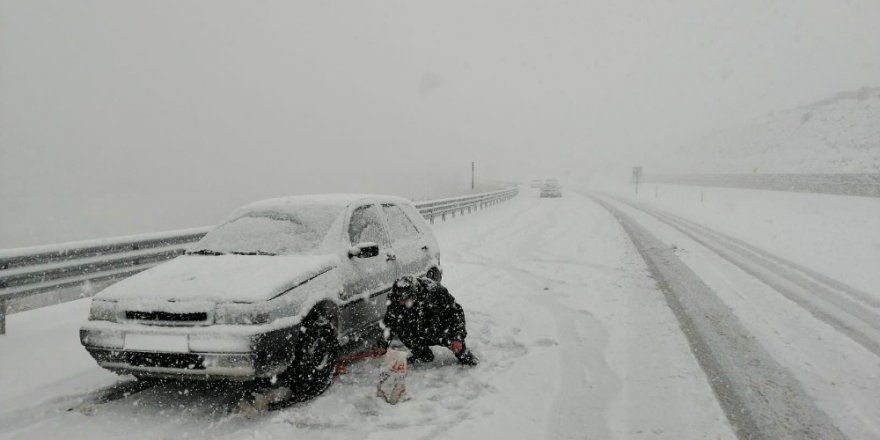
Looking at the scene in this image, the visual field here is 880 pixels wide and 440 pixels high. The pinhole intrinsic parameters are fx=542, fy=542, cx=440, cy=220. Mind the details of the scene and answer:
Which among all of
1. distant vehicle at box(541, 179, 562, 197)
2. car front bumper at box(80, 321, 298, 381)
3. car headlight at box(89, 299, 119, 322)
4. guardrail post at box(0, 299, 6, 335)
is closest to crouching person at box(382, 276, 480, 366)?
car front bumper at box(80, 321, 298, 381)

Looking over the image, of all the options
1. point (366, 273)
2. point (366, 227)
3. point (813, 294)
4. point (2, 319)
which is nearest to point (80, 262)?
point (2, 319)

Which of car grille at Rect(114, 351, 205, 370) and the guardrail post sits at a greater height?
car grille at Rect(114, 351, 205, 370)

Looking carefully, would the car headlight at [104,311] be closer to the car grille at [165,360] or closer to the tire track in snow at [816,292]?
the car grille at [165,360]

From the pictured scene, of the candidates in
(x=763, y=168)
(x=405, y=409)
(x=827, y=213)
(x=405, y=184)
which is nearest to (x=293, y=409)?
(x=405, y=409)

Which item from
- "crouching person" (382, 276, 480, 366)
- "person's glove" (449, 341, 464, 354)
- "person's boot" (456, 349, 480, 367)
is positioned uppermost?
"crouching person" (382, 276, 480, 366)

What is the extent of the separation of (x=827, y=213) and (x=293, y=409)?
23.9 metres

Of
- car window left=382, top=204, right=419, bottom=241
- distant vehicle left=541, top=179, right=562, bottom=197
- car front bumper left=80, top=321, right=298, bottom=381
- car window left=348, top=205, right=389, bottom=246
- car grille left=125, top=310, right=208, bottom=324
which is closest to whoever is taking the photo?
car front bumper left=80, top=321, right=298, bottom=381

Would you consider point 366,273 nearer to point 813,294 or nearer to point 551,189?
point 813,294

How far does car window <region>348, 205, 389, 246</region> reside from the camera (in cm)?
532

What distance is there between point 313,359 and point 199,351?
33.8 inches

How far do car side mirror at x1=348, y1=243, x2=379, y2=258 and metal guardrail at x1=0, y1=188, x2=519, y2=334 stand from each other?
3499mm

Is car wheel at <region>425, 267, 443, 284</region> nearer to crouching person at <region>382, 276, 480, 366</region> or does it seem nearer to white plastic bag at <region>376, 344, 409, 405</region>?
crouching person at <region>382, 276, 480, 366</region>

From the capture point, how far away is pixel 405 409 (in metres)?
4.11

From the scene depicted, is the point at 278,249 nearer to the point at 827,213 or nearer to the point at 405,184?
the point at 827,213
